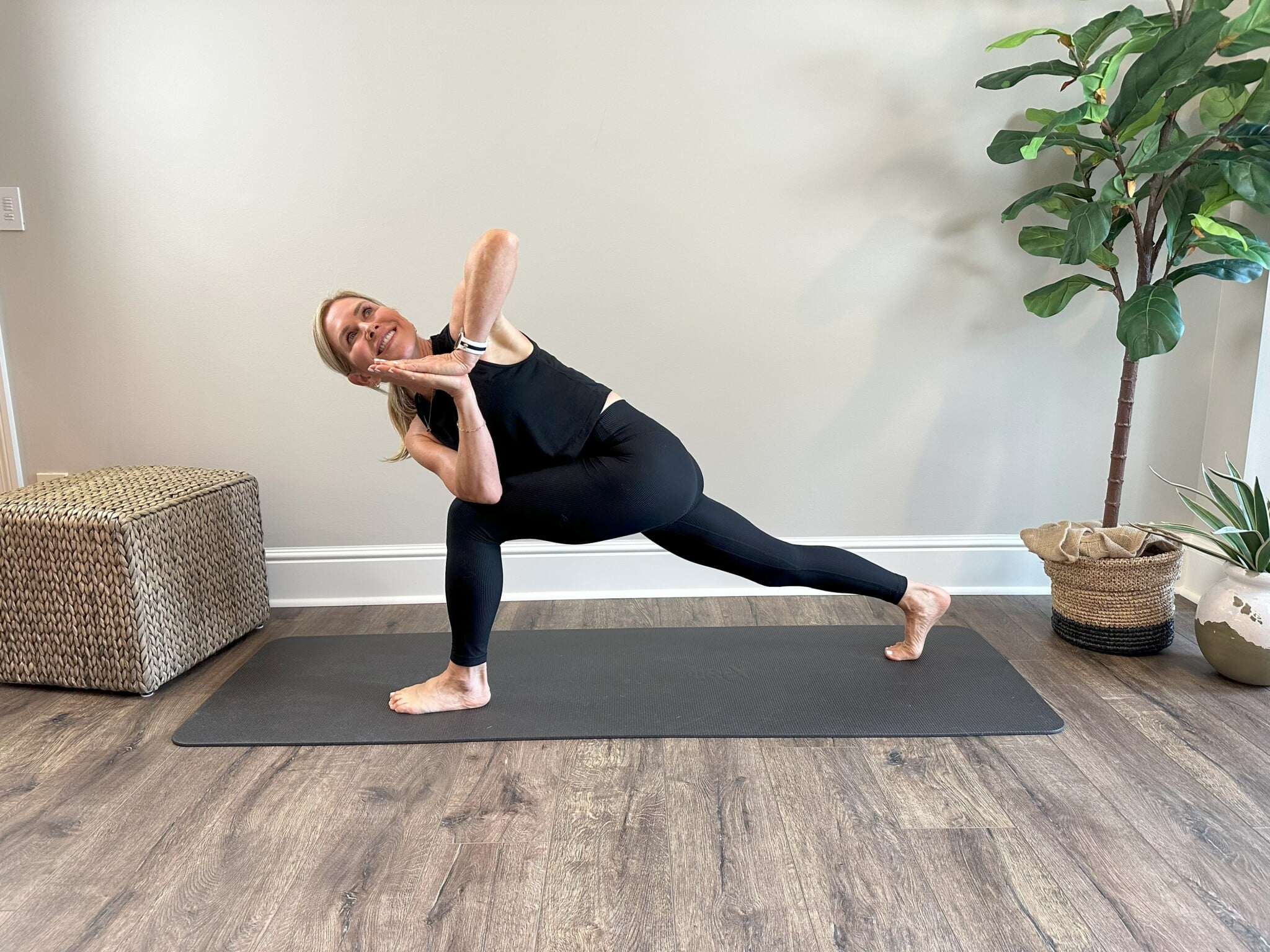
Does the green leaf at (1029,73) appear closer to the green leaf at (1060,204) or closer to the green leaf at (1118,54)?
the green leaf at (1118,54)

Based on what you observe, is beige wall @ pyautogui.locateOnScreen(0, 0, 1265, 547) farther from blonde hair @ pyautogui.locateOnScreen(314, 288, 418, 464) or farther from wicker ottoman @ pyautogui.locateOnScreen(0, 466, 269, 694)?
blonde hair @ pyautogui.locateOnScreen(314, 288, 418, 464)

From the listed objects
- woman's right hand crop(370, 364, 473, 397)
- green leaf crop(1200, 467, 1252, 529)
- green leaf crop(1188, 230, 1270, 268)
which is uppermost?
green leaf crop(1188, 230, 1270, 268)

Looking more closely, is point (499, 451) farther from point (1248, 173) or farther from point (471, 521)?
point (1248, 173)

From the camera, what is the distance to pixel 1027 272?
2615 mm

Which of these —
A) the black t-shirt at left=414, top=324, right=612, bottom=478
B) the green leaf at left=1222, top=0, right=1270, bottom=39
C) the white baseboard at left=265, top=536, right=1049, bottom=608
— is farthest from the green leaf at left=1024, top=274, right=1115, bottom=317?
the black t-shirt at left=414, top=324, right=612, bottom=478

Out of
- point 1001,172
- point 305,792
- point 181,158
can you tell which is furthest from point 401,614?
point 1001,172

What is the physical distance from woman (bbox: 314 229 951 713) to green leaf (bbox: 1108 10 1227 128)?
131 cm

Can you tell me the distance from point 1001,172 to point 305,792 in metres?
2.33

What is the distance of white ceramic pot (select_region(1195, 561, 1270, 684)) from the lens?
6.57ft

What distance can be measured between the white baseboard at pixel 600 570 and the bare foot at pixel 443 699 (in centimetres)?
78

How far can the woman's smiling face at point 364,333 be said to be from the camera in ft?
5.72

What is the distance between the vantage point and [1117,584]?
2.24 metres

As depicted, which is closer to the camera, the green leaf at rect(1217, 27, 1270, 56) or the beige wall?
the green leaf at rect(1217, 27, 1270, 56)

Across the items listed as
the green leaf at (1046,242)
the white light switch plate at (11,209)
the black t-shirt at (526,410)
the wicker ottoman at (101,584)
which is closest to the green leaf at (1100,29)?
the green leaf at (1046,242)
